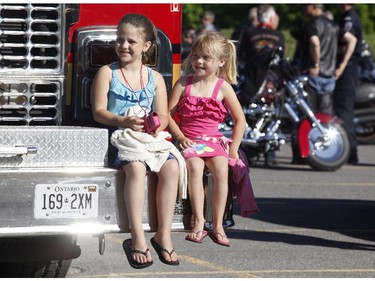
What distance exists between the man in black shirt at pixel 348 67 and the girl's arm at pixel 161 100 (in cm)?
869

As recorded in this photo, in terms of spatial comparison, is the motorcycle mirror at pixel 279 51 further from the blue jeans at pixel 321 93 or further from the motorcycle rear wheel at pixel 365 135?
the motorcycle rear wheel at pixel 365 135

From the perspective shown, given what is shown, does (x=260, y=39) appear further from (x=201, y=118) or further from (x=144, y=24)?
(x=144, y=24)

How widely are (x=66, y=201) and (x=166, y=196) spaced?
1.67ft

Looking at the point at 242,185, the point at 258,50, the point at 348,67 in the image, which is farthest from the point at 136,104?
the point at 348,67

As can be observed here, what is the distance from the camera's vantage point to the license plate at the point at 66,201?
19.9ft

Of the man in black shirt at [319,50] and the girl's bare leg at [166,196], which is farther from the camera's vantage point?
the man in black shirt at [319,50]

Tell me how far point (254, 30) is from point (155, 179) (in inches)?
373

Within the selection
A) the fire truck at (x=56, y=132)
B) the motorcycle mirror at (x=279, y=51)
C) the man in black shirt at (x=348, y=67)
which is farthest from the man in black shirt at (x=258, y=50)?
the fire truck at (x=56, y=132)

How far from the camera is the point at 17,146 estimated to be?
6090 millimetres

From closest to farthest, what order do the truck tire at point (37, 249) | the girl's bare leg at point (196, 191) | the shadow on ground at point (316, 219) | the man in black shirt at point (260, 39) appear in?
the girl's bare leg at point (196, 191)
the truck tire at point (37, 249)
the shadow on ground at point (316, 219)
the man in black shirt at point (260, 39)

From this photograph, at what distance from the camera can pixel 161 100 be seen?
646 centimetres

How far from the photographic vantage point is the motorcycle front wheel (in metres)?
14.1

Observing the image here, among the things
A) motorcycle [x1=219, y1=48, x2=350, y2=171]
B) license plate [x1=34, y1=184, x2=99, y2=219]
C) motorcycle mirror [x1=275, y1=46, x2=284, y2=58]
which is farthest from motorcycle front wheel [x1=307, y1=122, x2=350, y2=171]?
license plate [x1=34, y1=184, x2=99, y2=219]

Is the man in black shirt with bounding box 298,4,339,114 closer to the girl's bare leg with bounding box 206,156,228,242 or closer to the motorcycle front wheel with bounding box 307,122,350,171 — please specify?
the motorcycle front wheel with bounding box 307,122,350,171
